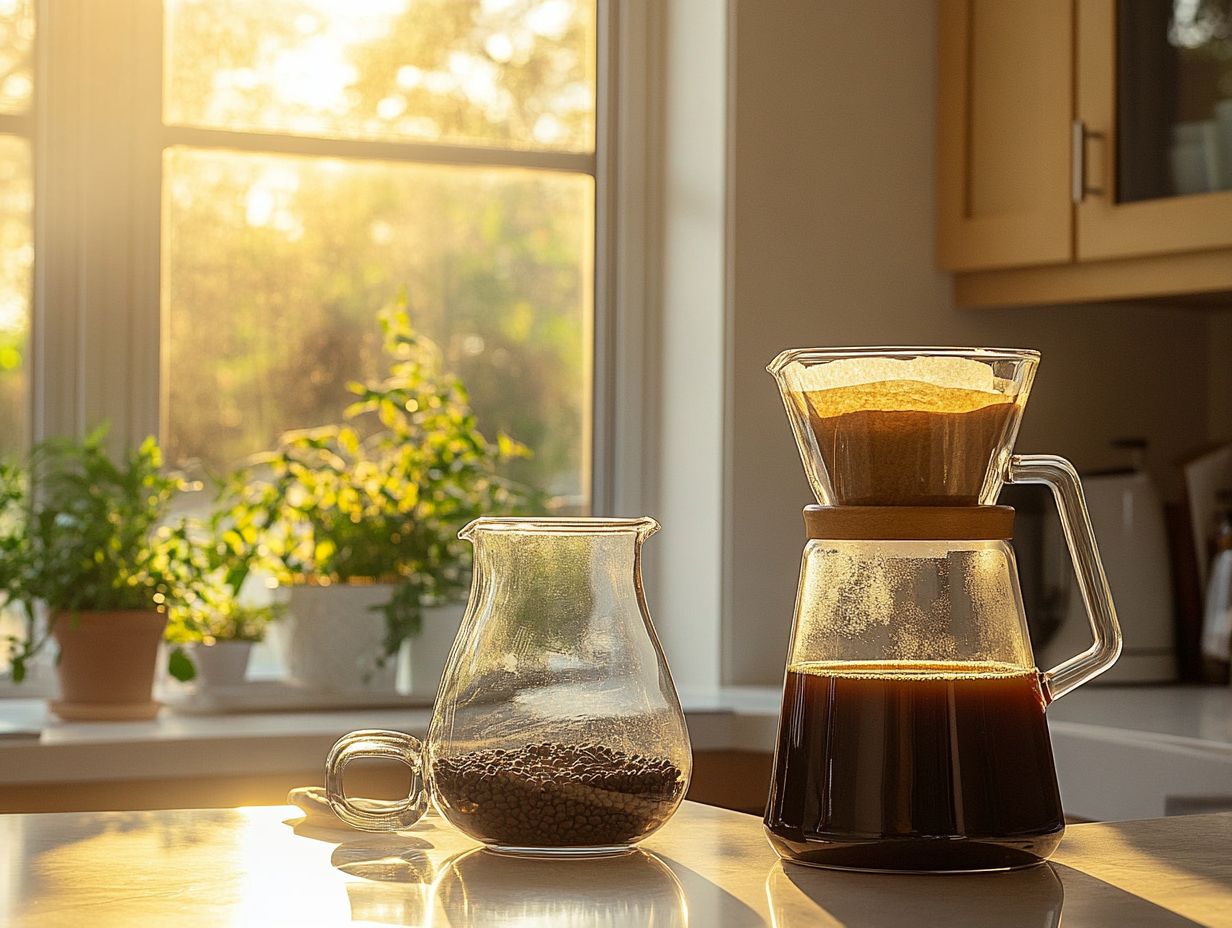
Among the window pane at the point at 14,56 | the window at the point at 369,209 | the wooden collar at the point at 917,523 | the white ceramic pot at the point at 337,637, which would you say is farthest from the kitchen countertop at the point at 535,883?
the window pane at the point at 14,56

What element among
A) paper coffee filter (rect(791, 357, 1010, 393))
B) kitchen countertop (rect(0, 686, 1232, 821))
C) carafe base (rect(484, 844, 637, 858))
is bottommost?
kitchen countertop (rect(0, 686, 1232, 821))

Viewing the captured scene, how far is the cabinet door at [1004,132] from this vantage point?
7.48ft

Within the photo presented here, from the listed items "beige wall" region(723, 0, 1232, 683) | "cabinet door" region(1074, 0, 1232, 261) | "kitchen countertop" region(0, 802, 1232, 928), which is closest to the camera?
"kitchen countertop" region(0, 802, 1232, 928)

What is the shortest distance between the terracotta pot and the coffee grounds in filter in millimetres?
1343

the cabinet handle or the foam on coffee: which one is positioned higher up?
the cabinet handle

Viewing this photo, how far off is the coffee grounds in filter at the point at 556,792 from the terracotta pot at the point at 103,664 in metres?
1.34

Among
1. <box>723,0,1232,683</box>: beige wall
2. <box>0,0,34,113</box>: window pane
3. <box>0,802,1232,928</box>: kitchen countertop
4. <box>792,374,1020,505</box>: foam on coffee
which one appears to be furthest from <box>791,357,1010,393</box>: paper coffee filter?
<box>0,0,34,113</box>: window pane

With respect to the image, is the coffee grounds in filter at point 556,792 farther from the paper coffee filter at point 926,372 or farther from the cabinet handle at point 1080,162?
the cabinet handle at point 1080,162

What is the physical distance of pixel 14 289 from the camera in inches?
88.2

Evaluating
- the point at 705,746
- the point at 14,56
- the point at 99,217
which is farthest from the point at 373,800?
the point at 14,56

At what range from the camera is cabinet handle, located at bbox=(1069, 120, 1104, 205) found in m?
2.24

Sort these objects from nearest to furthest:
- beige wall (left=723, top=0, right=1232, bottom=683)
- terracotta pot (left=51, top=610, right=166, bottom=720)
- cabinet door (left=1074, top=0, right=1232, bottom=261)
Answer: terracotta pot (left=51, top=610, right=166, bottom=720) → cabinet door (left=1074, top=0, right=1232, bottom=261) → beige wall (left=723, top=0, right=1232, bottom=683)

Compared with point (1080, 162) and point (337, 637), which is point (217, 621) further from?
point (1080, 162)

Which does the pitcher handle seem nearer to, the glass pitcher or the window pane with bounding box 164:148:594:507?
the glass pitcher
